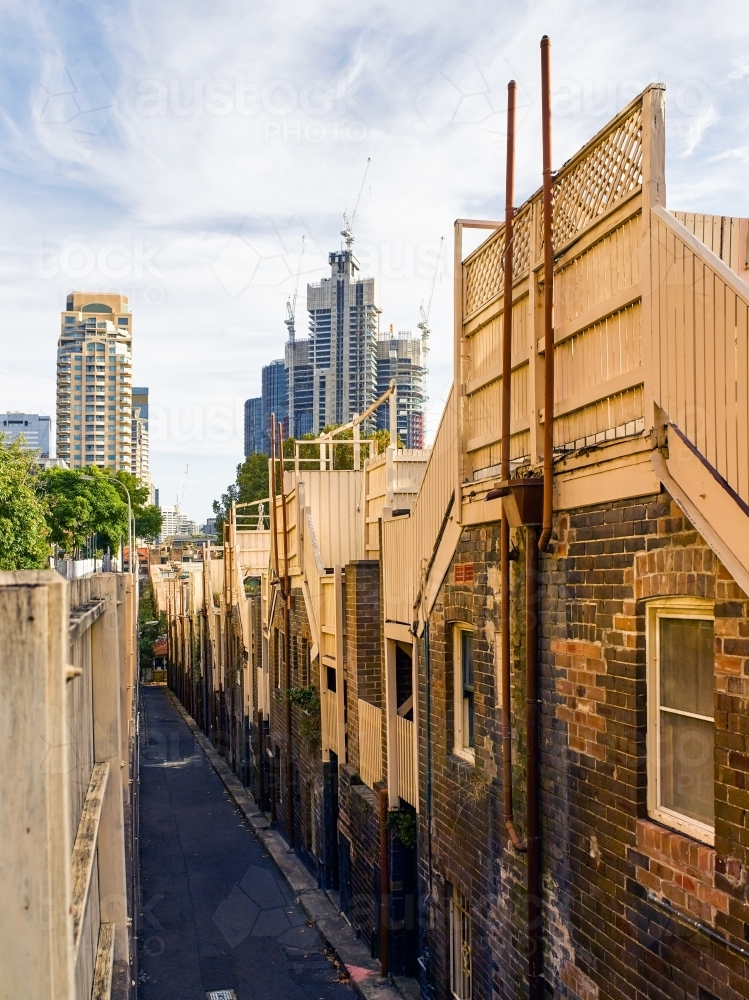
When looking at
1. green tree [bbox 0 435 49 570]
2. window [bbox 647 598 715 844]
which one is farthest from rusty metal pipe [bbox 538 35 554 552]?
green tree [bbox 0 435 49 570]

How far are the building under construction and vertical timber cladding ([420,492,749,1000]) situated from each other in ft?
0.06

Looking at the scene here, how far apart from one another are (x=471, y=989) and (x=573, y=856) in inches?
126

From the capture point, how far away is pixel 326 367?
5022cm

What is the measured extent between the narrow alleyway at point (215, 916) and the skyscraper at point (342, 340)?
887 inches

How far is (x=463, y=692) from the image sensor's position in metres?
9.38

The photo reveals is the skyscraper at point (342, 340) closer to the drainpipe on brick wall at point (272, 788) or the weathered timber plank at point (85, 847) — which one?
the drainpipe on brick wall at point (272, 788)

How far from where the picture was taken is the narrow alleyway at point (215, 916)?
1274cm

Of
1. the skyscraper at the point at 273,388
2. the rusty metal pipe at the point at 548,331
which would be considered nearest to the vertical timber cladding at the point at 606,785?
the rusty metal pipe at the point at 548,331

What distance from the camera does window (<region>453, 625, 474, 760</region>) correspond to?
9.23 meters

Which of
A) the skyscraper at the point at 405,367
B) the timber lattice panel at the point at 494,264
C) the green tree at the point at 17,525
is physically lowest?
the green tree at the point at 17,525

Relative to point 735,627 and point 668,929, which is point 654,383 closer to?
point 735,627

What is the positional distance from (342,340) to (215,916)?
3343 cm

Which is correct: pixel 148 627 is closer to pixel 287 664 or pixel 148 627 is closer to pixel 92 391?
pixel 287 664

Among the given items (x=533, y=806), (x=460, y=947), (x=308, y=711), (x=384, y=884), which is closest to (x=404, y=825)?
(x=384, y=884)
